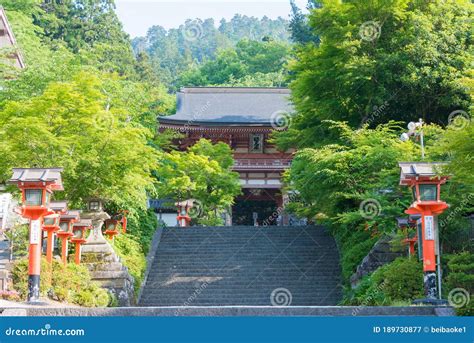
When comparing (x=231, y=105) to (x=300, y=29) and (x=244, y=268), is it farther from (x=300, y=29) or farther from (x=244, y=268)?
(x=244, y=268)

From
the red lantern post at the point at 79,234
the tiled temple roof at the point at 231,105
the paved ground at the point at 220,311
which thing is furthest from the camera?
the tiled temple roof at the point at 231,105

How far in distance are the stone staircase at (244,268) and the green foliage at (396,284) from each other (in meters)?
3.26

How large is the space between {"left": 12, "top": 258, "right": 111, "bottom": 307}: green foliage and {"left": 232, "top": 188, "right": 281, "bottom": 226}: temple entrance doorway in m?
21.7

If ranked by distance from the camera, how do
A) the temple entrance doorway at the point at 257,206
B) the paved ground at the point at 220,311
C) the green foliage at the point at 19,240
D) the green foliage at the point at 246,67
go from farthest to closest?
the green foliage at the point at 246,67 → the temple entrance doorway at the point at 257,206 → the green foliage at the point at 19,240 → the paved ground at the point at 220,311

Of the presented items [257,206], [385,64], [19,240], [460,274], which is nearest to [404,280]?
[460,274]

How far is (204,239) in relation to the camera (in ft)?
83.7

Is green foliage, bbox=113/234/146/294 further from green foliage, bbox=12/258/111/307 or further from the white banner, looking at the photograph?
the white banner

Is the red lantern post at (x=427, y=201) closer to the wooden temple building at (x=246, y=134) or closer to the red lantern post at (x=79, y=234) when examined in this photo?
the red lantern post at (x=79, y=234)

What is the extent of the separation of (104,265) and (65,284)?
1987 mm

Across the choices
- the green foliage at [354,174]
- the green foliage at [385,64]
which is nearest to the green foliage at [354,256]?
the green foliage at [354,174]

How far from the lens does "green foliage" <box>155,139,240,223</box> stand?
29.7 m

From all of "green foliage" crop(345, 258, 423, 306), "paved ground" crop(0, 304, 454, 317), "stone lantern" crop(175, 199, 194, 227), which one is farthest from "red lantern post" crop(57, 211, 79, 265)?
"stone lantern" crop(175, 199, 194, 227)

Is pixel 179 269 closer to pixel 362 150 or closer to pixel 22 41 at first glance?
pixel 362 150

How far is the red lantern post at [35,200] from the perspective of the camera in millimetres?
15539
